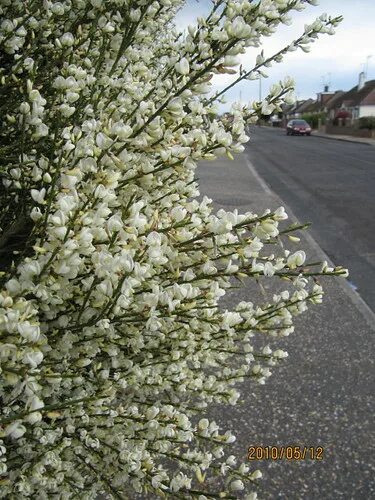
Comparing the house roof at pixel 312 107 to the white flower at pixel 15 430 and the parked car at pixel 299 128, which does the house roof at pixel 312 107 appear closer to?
the parked car at pixel 299 128

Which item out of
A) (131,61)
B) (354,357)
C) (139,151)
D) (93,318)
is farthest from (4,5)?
(354,357)

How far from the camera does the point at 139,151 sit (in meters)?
2.10

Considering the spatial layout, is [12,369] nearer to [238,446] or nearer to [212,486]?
[212,486]

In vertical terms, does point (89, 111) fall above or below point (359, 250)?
above

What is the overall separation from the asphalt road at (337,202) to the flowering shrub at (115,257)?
4546 millimetres

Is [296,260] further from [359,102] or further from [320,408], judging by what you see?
[359,102]

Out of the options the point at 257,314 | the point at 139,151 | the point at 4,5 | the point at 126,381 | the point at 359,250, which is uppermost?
the point at 4,5

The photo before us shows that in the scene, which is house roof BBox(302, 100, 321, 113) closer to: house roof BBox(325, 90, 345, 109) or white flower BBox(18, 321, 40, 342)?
house roof BBox(325, 90, 345, 109)

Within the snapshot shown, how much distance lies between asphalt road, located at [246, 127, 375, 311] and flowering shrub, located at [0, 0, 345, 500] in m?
4.55

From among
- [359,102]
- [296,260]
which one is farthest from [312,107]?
[296,260]

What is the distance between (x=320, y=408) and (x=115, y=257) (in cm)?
325

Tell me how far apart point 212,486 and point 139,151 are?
2459 mm
